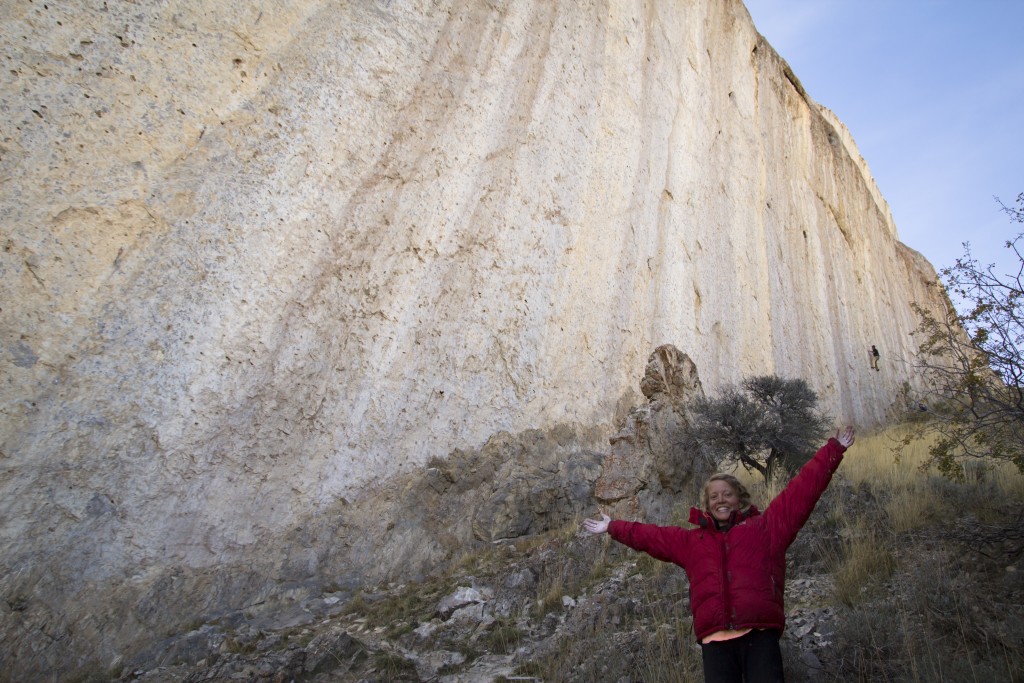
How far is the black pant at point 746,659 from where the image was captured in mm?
2611

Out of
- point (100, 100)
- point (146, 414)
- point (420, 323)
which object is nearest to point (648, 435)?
point (420, 323)

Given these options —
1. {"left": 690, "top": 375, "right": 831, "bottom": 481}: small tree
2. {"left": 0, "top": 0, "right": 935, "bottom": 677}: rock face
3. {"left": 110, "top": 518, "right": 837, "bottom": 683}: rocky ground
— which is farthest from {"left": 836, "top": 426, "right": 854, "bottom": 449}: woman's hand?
{"left": 0, "top": 0, "right": 935, "bottom": 677}: rock face

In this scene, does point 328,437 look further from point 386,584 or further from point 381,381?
point 386,584

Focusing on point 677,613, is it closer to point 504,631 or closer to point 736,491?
point 504,631

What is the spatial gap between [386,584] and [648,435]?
3080 millimetres

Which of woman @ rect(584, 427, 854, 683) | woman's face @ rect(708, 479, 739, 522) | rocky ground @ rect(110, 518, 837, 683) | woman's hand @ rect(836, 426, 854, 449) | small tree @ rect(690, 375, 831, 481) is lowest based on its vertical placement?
rocky ground @ rect(110, 518, 837, 683)

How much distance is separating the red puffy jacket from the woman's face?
44 mm

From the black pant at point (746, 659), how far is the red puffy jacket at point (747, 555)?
6 cm

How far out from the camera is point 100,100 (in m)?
6.53

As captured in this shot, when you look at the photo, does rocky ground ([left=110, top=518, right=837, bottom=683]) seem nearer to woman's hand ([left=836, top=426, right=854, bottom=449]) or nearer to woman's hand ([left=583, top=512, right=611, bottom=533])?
woman's hand ([left=583, top=512, right=611, bottom=533])

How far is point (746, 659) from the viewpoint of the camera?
8.76ft

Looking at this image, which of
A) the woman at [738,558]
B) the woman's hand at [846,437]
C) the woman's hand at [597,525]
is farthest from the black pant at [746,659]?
the woman's hand at [846,437]

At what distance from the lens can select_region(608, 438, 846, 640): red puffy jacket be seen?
272 centimetres

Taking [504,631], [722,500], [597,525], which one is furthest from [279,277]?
[722,500]
